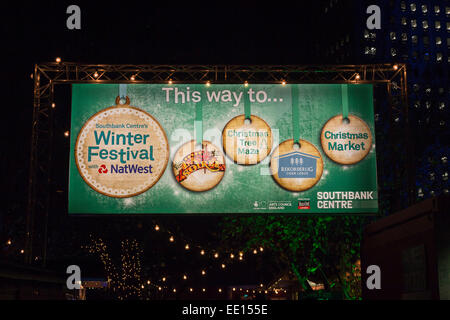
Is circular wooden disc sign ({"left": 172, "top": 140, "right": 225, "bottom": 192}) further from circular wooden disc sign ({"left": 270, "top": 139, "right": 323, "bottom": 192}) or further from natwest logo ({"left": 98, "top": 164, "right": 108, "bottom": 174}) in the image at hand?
natwest logo ({"left": 98, "top": 164, "right": 108, "bottom": 174})

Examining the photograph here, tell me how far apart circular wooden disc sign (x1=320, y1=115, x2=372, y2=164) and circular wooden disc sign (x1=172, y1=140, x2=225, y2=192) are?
105 inches

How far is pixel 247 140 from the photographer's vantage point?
44.3 feet

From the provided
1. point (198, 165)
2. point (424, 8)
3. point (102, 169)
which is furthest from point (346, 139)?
point (424, 8)

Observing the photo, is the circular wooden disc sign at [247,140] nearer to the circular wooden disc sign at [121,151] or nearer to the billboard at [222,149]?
the billboard at [222,149]

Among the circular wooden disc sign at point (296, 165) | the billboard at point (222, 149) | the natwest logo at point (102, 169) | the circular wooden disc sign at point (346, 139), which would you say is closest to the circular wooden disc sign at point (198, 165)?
the billboard at point (222, 149)

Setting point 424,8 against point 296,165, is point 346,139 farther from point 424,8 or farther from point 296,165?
point 424,8

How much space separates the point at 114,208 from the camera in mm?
13172

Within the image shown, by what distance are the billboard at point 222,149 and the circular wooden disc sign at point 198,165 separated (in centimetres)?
2

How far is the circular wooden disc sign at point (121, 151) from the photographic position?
43.3ft

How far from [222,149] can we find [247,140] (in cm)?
65

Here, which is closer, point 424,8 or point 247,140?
point 247,140

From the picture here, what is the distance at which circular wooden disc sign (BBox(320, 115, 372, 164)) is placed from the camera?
13.5 metres

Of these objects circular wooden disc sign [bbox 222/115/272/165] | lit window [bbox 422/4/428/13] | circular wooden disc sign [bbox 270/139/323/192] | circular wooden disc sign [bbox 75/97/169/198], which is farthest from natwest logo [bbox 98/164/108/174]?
lit window [bbox 422/4/428/13]

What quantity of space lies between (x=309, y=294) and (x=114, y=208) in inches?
339
